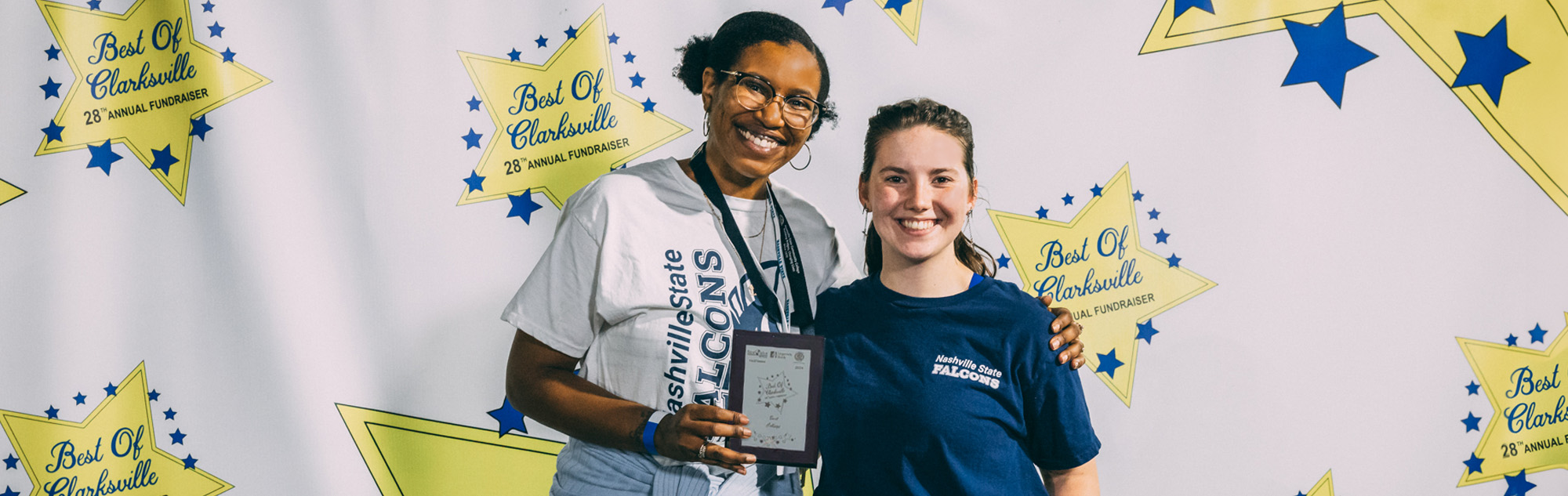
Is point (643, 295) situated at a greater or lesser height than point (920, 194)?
lesser

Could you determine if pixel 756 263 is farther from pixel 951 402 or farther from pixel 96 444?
pixel 96 444

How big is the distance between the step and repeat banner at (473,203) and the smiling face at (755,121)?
25 centimetres

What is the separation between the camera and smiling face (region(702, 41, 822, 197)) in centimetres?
188

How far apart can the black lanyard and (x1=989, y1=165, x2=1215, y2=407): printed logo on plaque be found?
60cm

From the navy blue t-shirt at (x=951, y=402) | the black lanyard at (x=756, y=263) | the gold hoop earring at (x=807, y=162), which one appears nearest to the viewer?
the navy blue t-shirt at (x=951, y=402)

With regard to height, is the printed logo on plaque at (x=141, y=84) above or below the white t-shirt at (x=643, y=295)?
above

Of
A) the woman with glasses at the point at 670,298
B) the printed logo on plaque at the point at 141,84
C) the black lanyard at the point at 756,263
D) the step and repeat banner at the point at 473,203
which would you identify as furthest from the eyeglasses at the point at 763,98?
the printed logo on plaque at the point at 141,84

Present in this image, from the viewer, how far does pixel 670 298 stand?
178cm

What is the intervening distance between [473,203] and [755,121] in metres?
0.76

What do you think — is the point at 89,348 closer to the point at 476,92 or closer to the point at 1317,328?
the point at 476,92

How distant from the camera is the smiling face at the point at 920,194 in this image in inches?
68.3

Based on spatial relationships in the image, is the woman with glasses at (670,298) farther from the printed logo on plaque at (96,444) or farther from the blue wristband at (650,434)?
the printed logo on plaque at (96,444)

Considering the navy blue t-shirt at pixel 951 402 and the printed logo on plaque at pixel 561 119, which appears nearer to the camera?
the navy blue t-shirt at pixel 951 402

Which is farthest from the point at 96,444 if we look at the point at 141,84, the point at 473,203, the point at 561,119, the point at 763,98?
the point at 763,98
